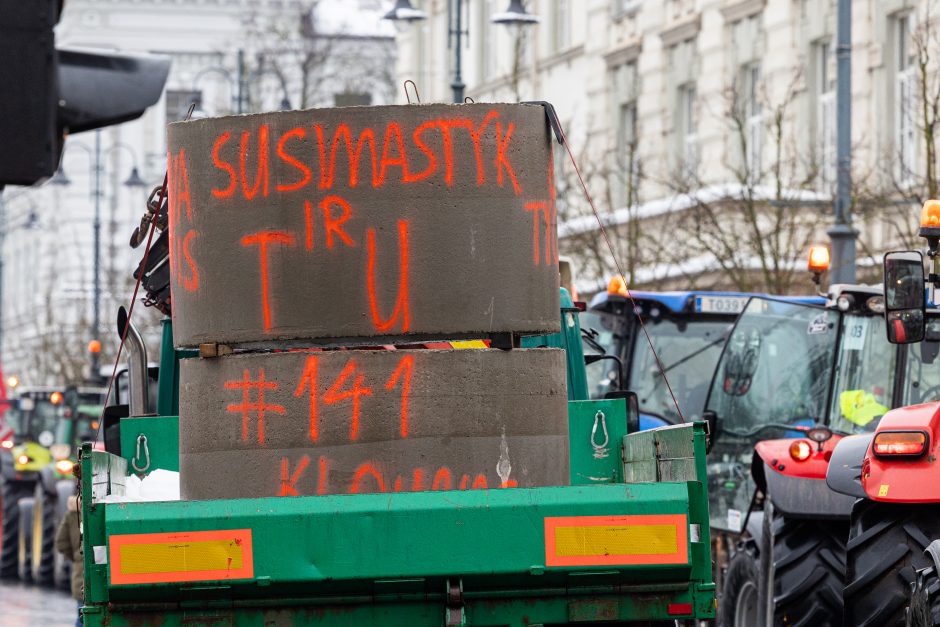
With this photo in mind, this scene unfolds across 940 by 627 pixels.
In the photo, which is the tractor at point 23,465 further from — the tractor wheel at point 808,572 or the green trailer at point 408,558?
the green trailer at point 408,558

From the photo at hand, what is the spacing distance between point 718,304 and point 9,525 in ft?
45.7

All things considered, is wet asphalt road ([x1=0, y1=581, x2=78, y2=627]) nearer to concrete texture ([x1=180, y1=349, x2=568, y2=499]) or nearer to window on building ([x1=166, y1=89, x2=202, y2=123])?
concrete texture ([x1=180, y1=349, x2=568, y2=499])

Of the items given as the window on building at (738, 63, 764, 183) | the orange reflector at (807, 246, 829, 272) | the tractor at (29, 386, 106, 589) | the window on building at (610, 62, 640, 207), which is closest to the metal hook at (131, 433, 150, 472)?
the orange reflector at (807, 246, 829, 272)

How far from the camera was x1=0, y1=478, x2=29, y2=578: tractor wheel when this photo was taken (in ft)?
97.6

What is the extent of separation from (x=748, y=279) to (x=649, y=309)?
7.64 m

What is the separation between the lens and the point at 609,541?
7.43 m

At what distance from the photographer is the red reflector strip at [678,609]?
25.0ft

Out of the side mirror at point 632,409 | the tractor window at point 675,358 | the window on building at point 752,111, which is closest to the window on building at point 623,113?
the window on building at point 752,111

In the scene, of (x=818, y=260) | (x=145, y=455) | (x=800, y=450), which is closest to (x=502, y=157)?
(x=145, y=455)

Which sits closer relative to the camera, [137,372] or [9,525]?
[137,372]

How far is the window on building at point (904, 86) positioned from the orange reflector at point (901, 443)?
746 inches

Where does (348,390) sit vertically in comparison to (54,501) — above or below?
above

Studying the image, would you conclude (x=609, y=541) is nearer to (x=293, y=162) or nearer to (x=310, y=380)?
(x=310, y=380)

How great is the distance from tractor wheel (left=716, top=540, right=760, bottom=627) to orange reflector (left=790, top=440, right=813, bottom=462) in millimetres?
571
